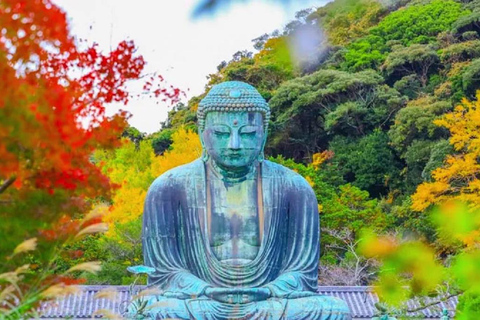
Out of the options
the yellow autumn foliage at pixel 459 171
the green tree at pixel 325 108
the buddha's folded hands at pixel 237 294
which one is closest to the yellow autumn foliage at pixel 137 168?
the green tree at pixel 325 108

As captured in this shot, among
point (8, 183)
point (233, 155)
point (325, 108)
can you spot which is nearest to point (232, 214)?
point (233, 155)

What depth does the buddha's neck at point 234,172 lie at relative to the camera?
383 inches

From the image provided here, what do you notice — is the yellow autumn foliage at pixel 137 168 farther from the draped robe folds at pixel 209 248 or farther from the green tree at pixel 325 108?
the draped robe folds at pixel 209 248

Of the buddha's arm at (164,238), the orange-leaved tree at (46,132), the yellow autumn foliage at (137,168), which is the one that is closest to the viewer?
the orange-leaved tree at (46,132)

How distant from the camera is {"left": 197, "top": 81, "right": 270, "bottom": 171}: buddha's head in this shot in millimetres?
9586

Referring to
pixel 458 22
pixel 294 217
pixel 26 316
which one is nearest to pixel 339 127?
pixel 458 22

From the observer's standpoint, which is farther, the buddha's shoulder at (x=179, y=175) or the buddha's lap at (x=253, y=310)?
the buddha's shoulder at (x=179, y=175)

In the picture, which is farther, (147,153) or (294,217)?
(147,153)

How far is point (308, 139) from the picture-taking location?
127 feet

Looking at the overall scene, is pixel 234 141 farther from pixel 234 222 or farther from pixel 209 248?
pixel 209 248

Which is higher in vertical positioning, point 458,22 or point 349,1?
point 458,22

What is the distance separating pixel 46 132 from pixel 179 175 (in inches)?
196

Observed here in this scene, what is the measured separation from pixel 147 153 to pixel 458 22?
12696mm

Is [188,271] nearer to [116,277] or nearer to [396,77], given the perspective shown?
[116,277]
